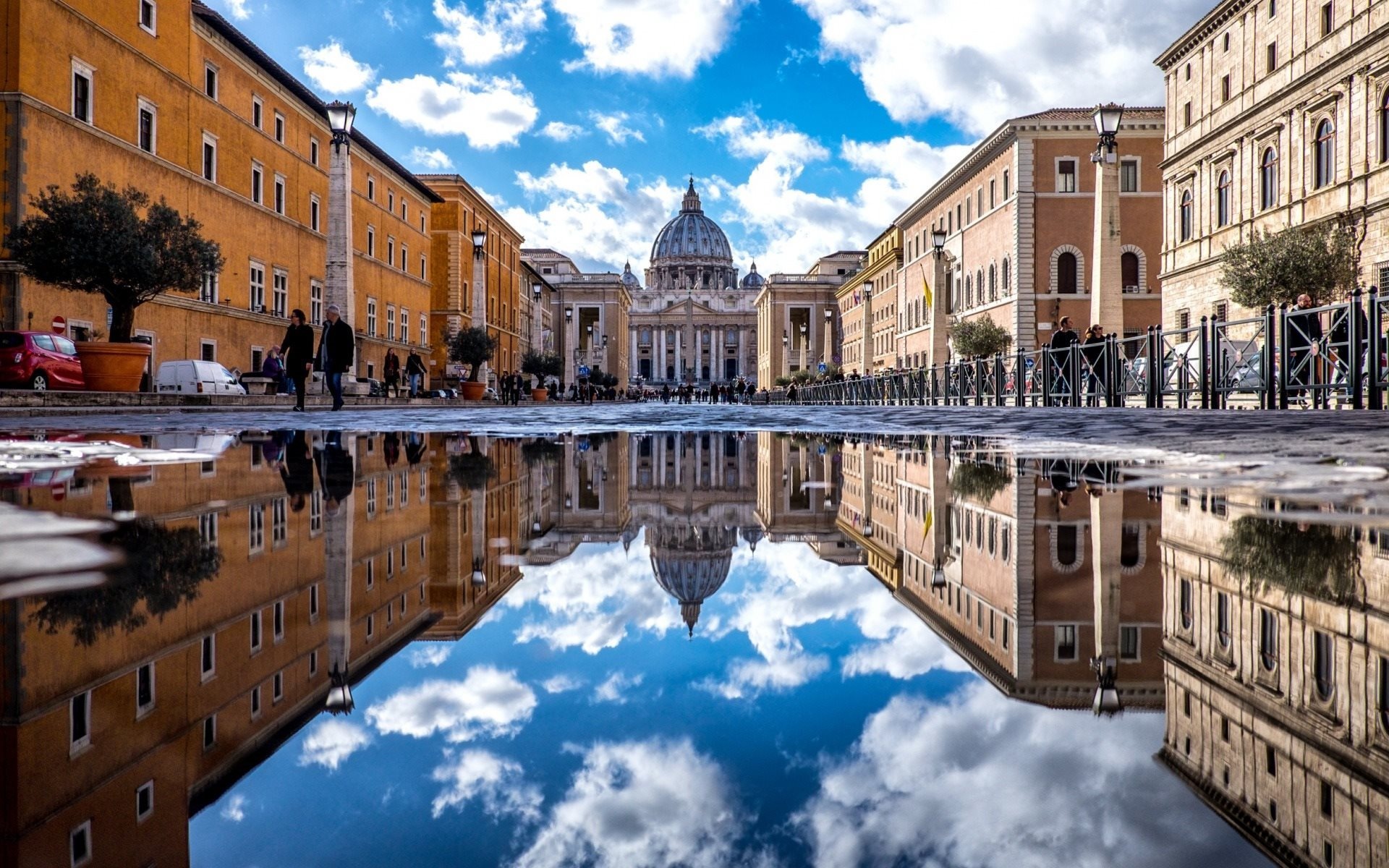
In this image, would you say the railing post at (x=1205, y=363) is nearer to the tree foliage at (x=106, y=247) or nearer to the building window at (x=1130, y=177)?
the tree foliage at (x=106, y=247)

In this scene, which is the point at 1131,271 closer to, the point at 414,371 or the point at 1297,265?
the point at 1297,265

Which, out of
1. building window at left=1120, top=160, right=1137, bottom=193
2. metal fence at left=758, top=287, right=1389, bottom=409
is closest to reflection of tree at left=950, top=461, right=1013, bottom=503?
metal fence at left=758, top=287, right=1389, bottom=409

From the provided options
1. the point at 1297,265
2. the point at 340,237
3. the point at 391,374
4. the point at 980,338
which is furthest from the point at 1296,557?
the point at 980,338

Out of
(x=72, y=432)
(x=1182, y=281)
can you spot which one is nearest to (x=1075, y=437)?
(x=72, y=432)

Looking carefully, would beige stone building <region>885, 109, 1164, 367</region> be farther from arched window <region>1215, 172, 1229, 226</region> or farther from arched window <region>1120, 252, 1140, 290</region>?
arched window <region>1215, 172, 1229, 226</region>

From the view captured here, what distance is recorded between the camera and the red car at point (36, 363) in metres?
17.0

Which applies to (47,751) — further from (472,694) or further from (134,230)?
(134,230)

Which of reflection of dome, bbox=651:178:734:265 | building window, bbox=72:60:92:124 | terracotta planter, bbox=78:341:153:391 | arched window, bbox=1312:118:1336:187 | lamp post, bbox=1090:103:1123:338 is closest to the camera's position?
terracotta planter, bbox=78:341:153:391

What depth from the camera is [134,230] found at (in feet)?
61.8

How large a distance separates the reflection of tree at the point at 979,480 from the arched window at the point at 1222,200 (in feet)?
105

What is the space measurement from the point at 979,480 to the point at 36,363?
1826 cm

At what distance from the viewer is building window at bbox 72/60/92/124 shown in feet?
72.2

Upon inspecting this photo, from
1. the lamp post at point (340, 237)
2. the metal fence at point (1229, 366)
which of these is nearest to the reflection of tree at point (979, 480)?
the metal fence at point (1229, 366)

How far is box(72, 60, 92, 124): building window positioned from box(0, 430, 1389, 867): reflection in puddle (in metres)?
24.4
